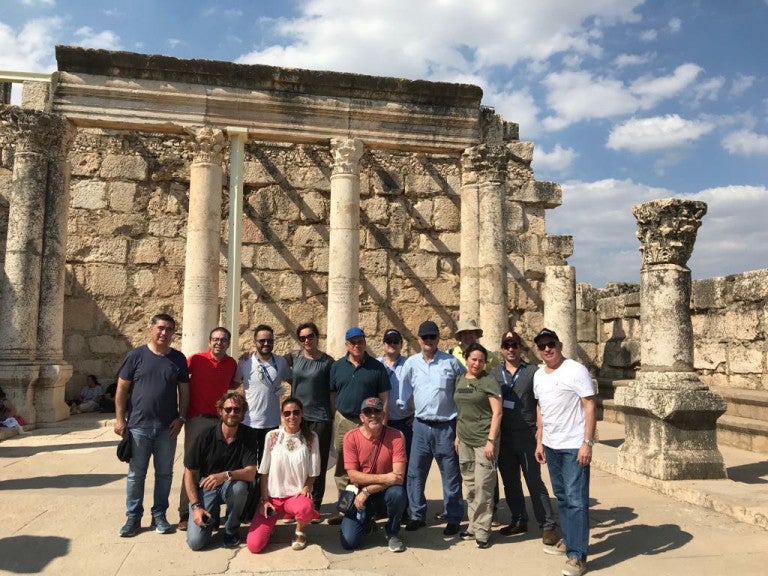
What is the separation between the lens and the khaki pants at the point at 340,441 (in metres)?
5.83

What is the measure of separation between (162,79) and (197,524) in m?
9.14

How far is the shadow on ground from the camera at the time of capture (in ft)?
15.6

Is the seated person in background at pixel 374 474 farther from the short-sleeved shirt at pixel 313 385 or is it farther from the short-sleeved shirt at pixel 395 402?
the short-sleeved shirt at pixel 313 385

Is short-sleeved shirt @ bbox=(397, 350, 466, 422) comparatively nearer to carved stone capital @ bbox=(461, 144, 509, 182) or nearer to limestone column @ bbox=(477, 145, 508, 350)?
limestone column @ bbox=(477, 145, 508, 350)

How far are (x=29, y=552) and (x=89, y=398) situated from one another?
27.6 feet

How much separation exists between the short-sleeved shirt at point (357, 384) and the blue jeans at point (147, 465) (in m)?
1.61

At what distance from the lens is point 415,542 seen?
17.8 ft

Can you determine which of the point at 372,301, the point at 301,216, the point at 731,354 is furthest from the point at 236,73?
the point at 731,354

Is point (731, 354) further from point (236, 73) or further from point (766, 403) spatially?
point (236, 73)

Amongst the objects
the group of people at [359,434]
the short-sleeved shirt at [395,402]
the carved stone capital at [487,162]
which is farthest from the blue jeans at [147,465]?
the carved stone capital at [487,162]

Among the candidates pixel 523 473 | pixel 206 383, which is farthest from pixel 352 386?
pixel 523 473

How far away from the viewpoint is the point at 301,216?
14.3 metres

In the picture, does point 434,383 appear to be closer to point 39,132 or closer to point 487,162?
point 487,162

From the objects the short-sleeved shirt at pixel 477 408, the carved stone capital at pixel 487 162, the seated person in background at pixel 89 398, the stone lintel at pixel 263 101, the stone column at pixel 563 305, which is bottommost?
the seated person in background at pixel 89 398
